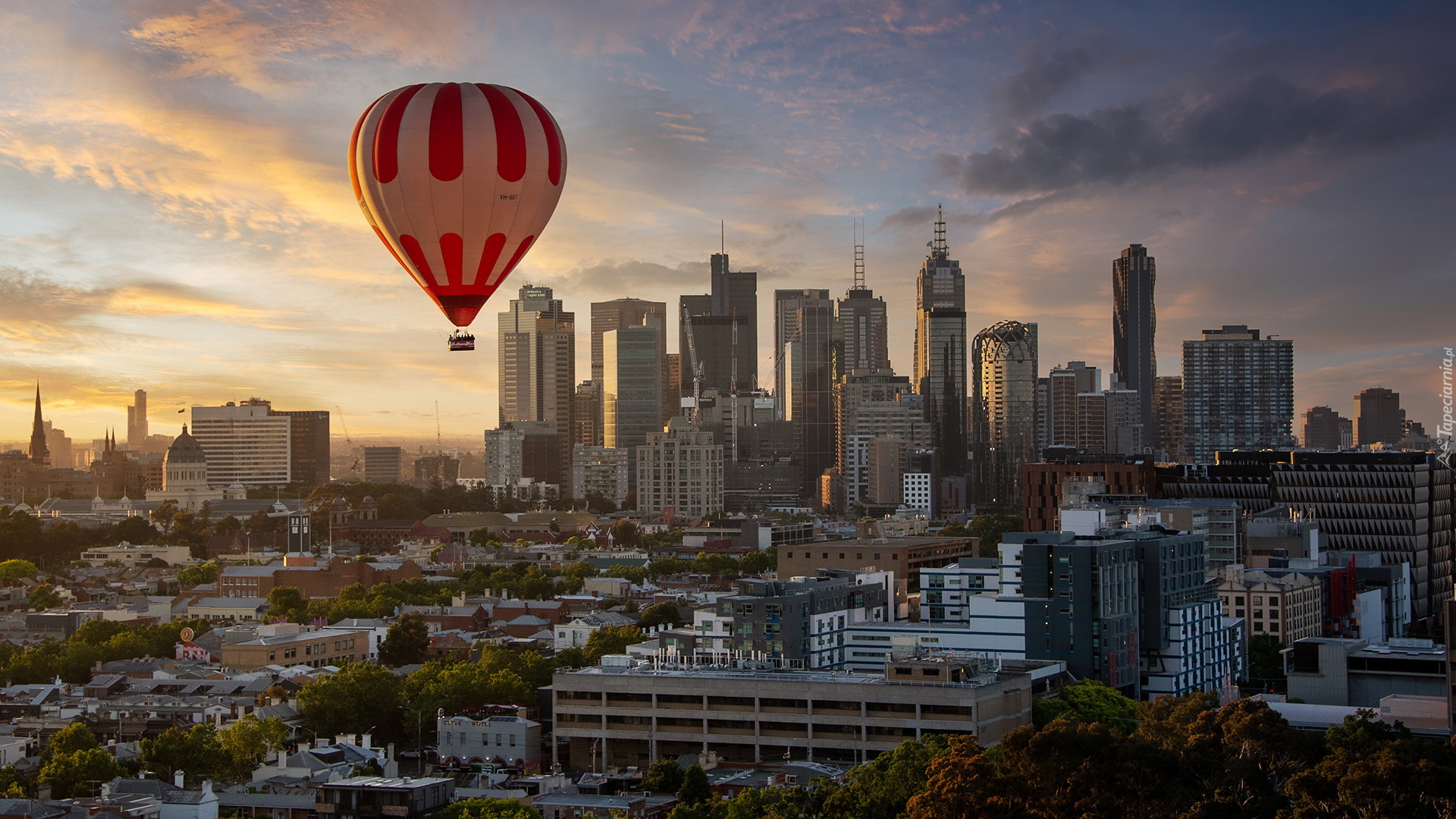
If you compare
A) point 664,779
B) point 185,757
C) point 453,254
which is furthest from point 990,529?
point 453,254

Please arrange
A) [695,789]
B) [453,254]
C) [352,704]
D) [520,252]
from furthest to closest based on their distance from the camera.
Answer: [352,704] → [695,789] → [520,252] → [453,254]

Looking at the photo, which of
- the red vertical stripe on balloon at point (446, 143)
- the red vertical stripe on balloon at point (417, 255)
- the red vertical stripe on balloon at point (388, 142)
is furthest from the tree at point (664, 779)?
the red vertical stripe on balloon at point (388, 142)

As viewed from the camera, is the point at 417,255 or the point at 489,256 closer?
the point at 417,255

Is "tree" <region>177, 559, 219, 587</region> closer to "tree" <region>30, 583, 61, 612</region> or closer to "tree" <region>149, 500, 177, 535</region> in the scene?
"tree" <region>30, 583, 61, 612</region>

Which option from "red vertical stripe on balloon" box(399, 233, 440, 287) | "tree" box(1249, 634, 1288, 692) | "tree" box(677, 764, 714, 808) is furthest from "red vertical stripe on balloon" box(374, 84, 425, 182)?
"tree" box(1249, 634, 1288, 692)

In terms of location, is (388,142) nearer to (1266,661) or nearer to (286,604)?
(1266,661)

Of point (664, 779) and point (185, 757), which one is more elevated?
point (185, 757)
